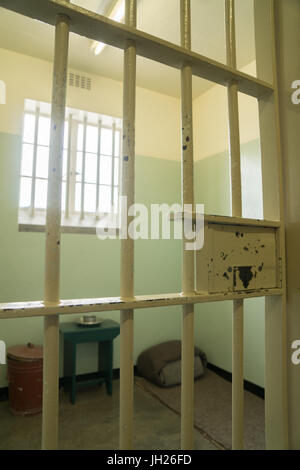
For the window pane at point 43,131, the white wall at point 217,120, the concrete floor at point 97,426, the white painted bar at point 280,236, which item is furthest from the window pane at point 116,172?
the white painted bar at point 280,236

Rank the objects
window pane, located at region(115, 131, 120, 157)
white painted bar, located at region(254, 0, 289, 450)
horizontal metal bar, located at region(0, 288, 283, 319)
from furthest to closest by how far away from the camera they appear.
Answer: window pane, located at region(115, 131, 120, 157) < white painted bar, located at region(254, 0, 289, 450) < horizontal metal bar, located at region(0, 288, 283, 319)

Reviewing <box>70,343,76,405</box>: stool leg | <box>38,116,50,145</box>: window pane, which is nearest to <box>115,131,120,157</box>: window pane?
<box>38,116,50,145</box>: window pane

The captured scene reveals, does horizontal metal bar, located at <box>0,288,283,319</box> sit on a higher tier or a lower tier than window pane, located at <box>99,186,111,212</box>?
lower

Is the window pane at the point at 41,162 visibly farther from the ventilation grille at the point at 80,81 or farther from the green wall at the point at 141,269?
the ventilation grille at the point at 80,81

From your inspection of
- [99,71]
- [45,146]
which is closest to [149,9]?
[99,71]

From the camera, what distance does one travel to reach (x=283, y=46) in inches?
30.8

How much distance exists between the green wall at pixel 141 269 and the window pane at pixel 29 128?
0.55ft

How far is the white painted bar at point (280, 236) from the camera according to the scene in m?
0.72

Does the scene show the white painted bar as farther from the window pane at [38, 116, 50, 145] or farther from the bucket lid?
the window pane at [38, 116, 50, 145]

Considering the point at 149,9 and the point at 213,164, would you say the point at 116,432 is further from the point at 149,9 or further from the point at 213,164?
the point at 149,9

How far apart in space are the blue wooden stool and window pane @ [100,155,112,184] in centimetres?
155

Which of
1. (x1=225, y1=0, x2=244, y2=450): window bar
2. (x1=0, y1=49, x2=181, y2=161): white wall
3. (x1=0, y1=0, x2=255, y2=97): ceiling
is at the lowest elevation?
(x1=225, y1=0, x2=244, y2=450): window bar

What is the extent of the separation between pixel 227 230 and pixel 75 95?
116 inches

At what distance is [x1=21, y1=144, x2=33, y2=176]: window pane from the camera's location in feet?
9.35
